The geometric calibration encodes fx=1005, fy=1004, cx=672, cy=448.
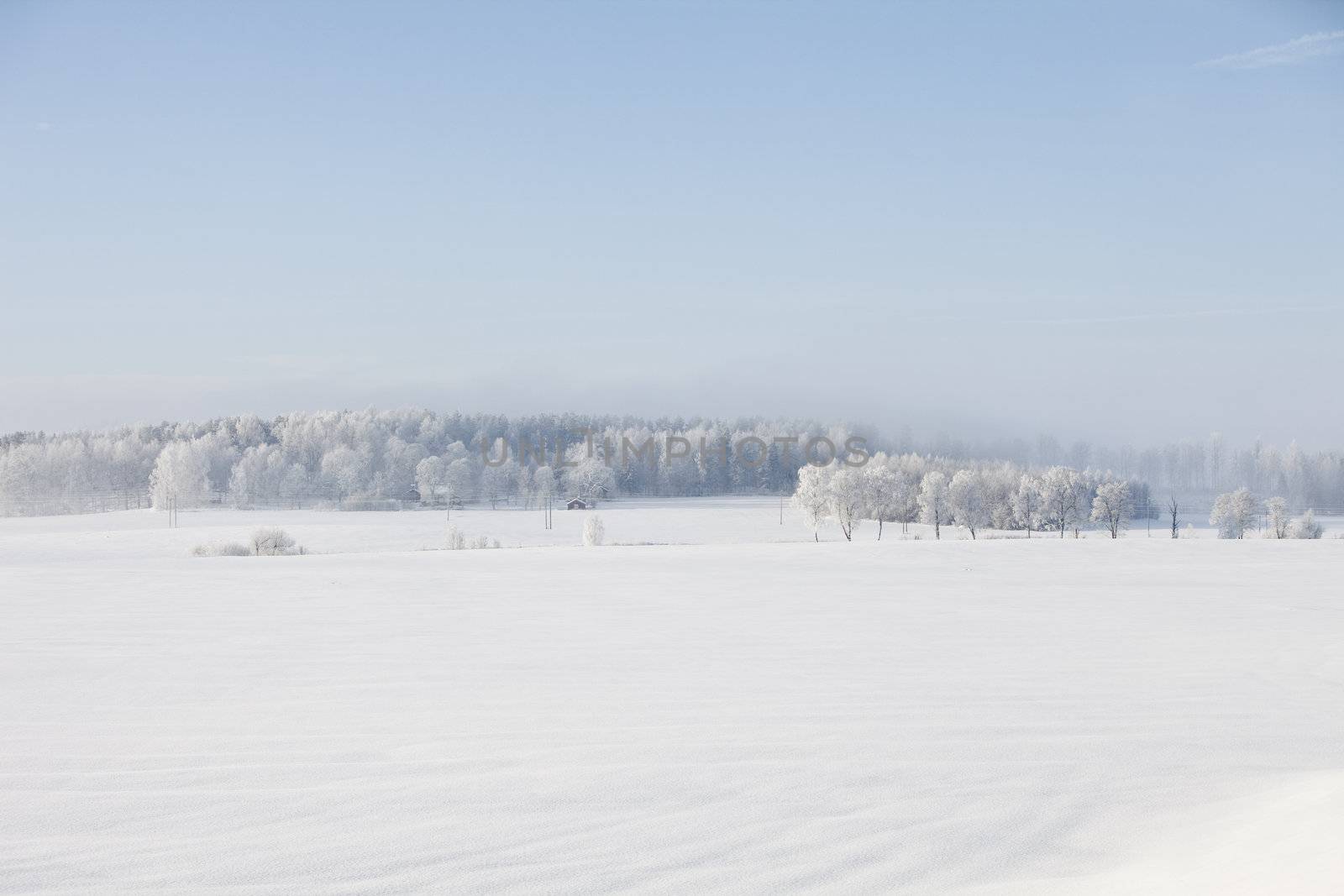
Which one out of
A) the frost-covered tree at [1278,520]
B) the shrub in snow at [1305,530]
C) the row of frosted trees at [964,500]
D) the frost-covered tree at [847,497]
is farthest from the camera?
the row of frosted trees at [964,500]

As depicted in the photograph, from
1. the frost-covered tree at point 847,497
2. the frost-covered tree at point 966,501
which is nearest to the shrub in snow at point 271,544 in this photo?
the frost-covered tree at point 847,497

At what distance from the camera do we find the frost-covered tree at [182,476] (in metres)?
84.8

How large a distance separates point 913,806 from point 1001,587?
1222cm

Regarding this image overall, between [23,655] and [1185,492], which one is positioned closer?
[23,655]

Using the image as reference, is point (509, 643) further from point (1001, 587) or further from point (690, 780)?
point (1001, 587)

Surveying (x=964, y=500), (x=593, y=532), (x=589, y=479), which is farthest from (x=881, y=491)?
(x=589, y=479)

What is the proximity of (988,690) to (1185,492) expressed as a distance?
129 meters

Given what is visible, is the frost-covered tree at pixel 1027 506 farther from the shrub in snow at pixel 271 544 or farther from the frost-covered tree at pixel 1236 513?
the shrub in snow at pixel 271 544

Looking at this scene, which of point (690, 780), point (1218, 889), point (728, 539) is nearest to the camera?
point (1218, 889)

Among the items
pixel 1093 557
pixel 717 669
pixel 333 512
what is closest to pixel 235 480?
pixel 333 512

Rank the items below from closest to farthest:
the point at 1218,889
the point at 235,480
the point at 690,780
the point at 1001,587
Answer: the point at 1218,889
the point at 690,780
the point at 1001,587
the point at 235,480

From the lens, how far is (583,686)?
8039 mm

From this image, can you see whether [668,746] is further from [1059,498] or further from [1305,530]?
[1059,498]

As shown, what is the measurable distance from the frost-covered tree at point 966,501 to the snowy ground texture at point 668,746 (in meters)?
59.6
